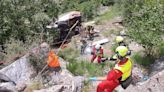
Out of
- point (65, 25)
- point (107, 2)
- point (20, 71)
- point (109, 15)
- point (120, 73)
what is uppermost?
point (120, 73)

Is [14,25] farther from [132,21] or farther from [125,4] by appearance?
[125,4]

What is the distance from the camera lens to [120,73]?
9.55 m

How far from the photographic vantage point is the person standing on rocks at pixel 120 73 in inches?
374

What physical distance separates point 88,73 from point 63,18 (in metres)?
12.6

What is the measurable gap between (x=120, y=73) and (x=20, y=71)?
5597 mm

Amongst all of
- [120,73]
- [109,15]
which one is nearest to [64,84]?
[120,73]

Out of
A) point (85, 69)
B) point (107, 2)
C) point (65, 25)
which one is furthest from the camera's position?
point (107, 2)

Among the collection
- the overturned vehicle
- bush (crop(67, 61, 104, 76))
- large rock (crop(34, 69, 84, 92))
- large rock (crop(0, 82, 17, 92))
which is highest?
large rock (crop(34, 69, 84, 92))

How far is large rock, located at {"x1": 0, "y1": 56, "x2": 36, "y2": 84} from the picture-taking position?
13891mm

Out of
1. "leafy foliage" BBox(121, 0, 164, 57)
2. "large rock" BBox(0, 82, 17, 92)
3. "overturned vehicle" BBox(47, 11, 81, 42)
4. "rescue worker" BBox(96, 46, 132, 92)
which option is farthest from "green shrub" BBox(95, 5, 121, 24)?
"rescue worker" BBox(96, 46, 132, 92)

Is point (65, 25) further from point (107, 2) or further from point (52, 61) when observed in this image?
point (52, 61)

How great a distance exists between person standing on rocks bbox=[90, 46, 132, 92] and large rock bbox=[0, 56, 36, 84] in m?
4.74

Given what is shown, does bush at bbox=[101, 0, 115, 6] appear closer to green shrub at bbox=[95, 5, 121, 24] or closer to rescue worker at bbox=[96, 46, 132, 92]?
green shrub at bbox=[95, 5, 121, 24]

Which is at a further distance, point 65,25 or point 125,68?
point 65,25
